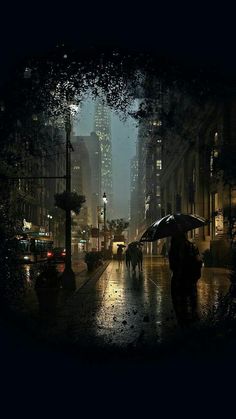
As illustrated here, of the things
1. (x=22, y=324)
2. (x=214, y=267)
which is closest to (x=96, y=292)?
(x=22, y=324)

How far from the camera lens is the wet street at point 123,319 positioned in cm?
753

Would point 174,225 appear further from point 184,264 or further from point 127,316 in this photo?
point 127,316

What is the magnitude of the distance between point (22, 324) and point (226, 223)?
283 centimetres

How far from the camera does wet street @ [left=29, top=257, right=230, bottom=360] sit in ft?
24.7

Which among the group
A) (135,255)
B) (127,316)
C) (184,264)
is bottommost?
(127,316)

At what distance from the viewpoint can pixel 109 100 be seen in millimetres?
6551

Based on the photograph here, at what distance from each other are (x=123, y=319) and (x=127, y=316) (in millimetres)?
651

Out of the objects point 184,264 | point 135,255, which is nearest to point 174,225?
point 184,264

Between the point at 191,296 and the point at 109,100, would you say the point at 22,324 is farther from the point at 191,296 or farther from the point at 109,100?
the point at 191,296

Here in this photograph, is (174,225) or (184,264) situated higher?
(174,225)

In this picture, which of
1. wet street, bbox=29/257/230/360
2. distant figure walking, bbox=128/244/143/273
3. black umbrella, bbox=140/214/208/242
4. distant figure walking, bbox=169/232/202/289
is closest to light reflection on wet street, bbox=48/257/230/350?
wet street, bbox=29/257/230/360

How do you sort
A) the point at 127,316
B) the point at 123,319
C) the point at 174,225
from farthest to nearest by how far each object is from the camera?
the point at 127,316 < the point at 174,225 < the point at 123,319

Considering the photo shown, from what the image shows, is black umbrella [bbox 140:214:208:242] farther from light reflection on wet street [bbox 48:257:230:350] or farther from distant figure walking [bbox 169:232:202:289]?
light reflection on wet street [bbox 48:257:230:350]

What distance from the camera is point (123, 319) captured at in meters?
11.8
